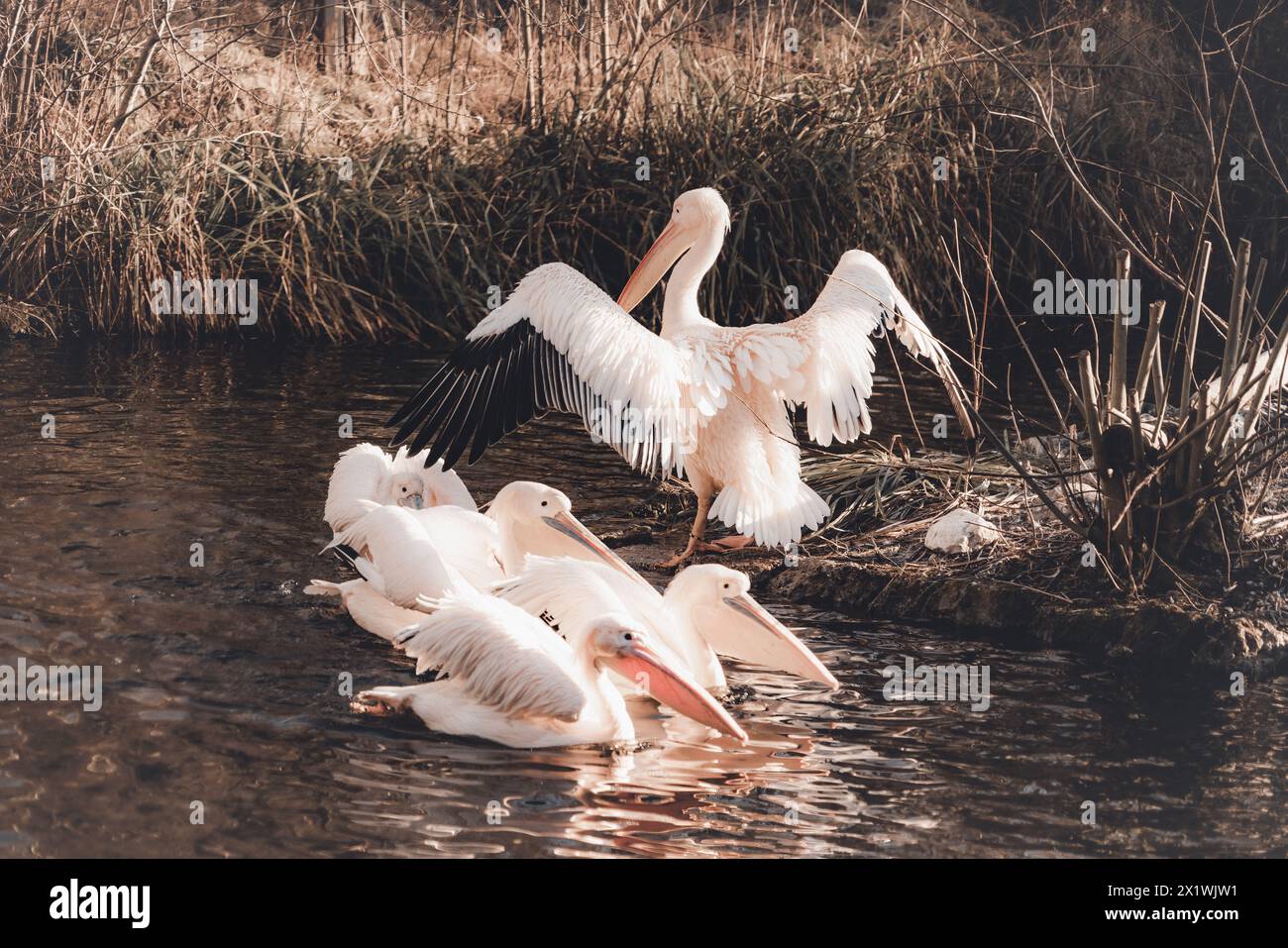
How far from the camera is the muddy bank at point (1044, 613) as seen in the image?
508 cm

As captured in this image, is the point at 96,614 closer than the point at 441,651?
No

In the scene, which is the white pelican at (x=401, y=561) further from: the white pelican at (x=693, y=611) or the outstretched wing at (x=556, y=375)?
the outstretched wing at (x=556, y=375)

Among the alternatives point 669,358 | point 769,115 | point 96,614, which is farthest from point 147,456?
point 769,115

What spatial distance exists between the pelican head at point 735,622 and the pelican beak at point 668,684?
0.46m

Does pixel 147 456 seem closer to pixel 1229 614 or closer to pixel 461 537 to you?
pixel 461 537

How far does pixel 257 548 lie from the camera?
5820 millimetres

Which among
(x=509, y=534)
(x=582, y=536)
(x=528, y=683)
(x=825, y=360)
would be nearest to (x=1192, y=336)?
(x=825, y=360)

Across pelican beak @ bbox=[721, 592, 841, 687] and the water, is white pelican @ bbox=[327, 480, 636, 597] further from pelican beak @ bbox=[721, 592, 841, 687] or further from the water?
pelican beak @ bbox=[721, 592, 841, 687]

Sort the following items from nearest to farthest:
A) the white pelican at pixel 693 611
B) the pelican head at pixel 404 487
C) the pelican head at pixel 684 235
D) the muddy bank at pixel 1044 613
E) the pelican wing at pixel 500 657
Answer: the pelican wing at pixel 500 657 → the white pelican at pixel 693 611 → the muddy bank at pixel 1044 613 → the pelican head at pixel 404 487 → the pelican head at pixel 684 235

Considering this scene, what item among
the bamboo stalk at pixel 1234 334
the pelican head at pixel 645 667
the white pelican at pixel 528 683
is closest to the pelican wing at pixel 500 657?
the white pelican at pixel 528 683

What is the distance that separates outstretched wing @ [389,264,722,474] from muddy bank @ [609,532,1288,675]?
801mm

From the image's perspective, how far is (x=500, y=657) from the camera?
4.32 meters

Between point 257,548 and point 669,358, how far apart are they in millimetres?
1707

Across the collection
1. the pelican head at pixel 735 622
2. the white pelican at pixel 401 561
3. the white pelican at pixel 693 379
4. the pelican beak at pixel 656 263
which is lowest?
the pelican head at pixel 735 622
